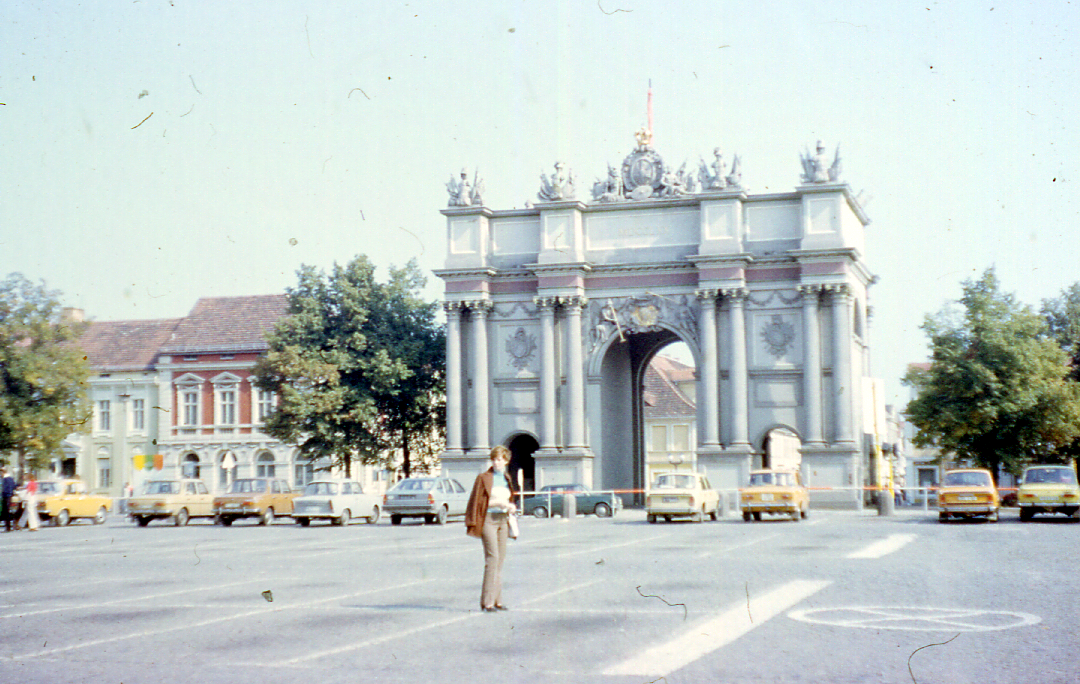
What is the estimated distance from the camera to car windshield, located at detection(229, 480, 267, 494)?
42.8 meters

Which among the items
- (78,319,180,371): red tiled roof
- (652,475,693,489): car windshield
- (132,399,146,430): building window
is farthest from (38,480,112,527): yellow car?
(78,319,180,371): red tiled roof

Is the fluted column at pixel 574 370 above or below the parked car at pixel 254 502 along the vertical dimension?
above

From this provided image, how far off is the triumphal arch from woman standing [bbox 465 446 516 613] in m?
39.4

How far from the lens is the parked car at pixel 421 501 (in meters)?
39.8

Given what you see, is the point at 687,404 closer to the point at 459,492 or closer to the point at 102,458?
the point at 102,458

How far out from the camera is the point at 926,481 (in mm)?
105250

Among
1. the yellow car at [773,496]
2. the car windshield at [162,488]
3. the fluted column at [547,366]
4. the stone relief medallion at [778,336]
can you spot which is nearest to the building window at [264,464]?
the fluted column at [547,366]

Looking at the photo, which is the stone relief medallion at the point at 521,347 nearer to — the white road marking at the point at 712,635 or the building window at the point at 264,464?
the building window at the point at 264,464

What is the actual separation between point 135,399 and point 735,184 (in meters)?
39.8

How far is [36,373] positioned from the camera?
139 ft

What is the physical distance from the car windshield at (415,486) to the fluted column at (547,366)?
15.9 meters

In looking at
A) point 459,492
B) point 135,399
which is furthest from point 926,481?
point 459,492

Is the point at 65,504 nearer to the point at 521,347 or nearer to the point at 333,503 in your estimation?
the point at 333,503

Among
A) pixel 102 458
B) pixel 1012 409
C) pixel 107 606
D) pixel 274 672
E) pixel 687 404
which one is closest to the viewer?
pixel 274 672
